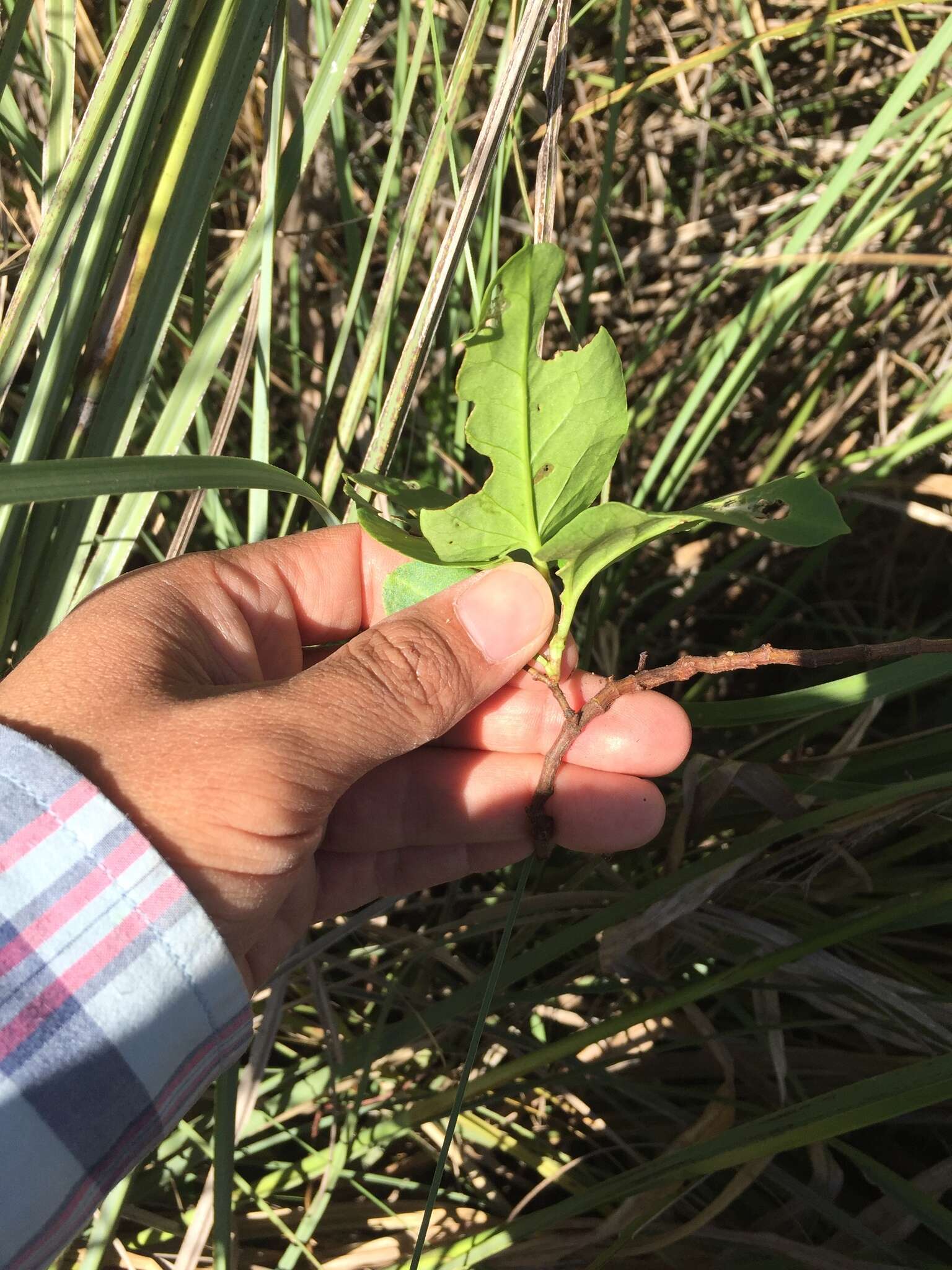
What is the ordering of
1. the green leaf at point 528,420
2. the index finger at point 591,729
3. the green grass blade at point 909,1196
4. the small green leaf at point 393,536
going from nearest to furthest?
the green leaf at point 528,420 < the small green leaf at point 393,536 < the green grass blade at point 909,1196 < the index finger at point 591,729

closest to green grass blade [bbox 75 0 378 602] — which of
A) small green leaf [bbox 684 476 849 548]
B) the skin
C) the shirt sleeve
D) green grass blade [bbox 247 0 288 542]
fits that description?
green grass blade [bbox 247 0 288 542]

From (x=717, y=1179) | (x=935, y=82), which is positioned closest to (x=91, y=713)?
(x=717, y=1179)

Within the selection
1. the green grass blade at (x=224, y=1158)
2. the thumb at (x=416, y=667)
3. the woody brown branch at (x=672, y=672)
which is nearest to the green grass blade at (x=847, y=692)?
the woody brown branch at (x=672, y=672)

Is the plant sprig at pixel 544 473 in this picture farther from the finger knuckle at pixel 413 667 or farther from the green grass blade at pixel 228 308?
the green grass blade at pixel 228 308

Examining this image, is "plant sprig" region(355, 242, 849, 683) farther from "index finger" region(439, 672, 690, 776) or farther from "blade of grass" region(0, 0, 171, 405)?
"blade of grass" region(0, 0, 171, 405)

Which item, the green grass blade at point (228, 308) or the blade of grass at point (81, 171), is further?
the green grass blade at point (228, 308)

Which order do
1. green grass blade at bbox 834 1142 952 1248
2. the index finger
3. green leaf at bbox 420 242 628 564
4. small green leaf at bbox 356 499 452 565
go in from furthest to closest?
the index finger
green grass blade at bbox 834 1142 952 1248
small green leaf at bbox 356 499 452 565
green leaf at bbox 420 242 628 564

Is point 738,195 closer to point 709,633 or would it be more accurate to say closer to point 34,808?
point 709,633
